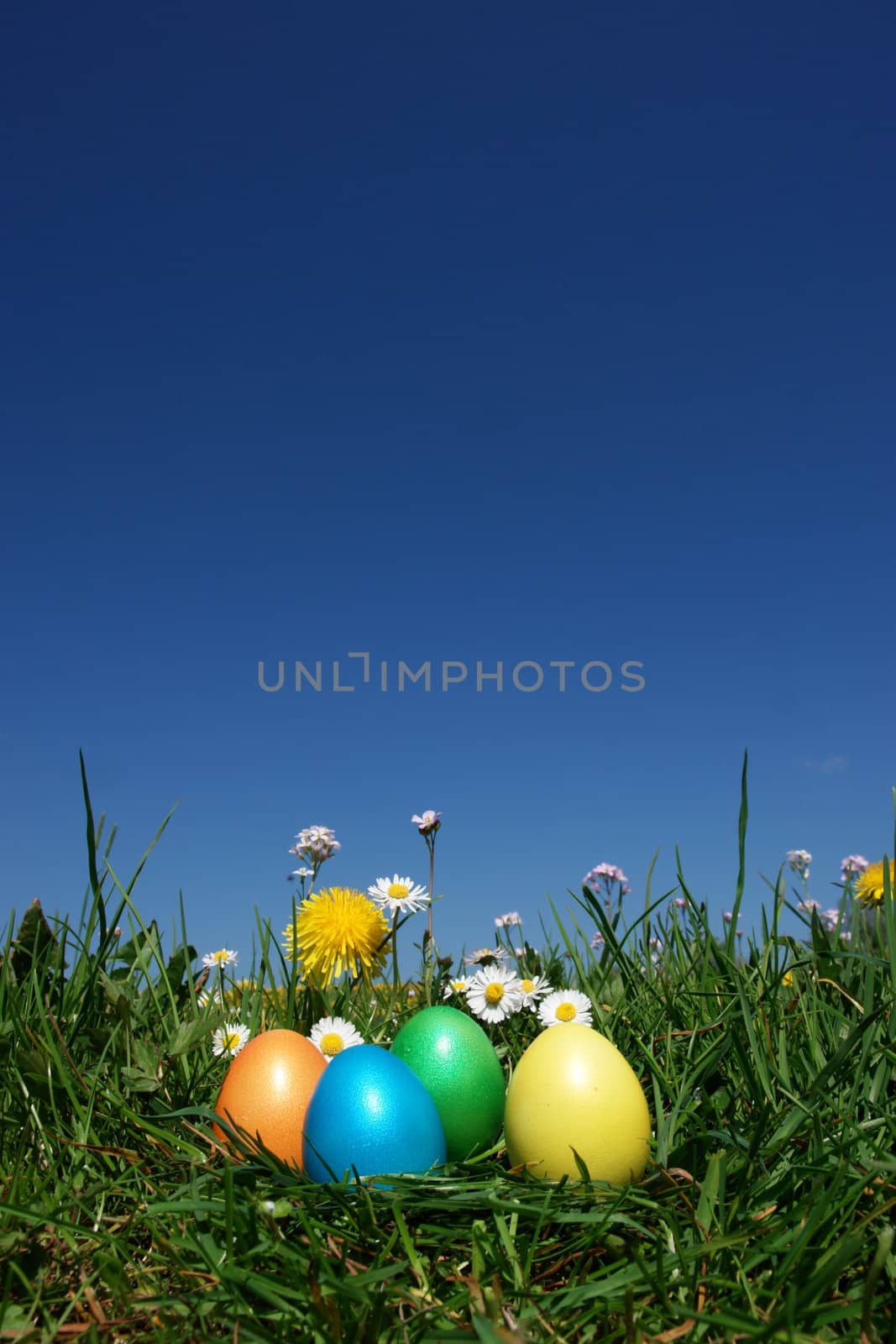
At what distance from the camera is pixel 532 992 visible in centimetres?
330

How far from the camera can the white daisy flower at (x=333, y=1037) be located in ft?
9.58

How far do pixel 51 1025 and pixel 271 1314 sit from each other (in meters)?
1.35

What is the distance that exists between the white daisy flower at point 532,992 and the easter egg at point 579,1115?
986 mm

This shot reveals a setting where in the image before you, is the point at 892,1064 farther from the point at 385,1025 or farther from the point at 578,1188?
the point at 385,1025

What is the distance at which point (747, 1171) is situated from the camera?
1.88 m

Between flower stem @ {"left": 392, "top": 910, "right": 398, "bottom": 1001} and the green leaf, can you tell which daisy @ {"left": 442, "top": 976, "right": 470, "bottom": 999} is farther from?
the green leaf

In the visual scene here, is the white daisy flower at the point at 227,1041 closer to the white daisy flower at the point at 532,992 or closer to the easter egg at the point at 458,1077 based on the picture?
the easter egg at the point at 458,1077

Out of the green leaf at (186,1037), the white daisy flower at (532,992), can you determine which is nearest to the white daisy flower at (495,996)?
the white daisy flower at (532,992)

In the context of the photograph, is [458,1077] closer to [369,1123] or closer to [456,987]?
[369,1123]

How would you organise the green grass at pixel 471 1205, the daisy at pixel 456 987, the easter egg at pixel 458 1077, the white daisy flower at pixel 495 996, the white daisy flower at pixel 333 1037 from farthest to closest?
the daisy at pixel 456 987 → the white daisy flower at pixel 495 996 → the white daisy flower at pixel 333 1037 → the easter egg at pixel 458 1077 → the green grass at pixel 471 1205

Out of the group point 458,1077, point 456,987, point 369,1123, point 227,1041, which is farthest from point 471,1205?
point 456,987

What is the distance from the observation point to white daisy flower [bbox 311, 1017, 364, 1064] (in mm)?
2920

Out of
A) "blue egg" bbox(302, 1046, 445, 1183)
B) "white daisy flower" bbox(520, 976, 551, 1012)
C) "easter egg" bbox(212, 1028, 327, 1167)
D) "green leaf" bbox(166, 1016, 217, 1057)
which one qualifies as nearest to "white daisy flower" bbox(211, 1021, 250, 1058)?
"green leaf" bbox(166, 1016, 217, 1057)

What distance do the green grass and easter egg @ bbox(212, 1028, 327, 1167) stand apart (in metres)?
0.10
